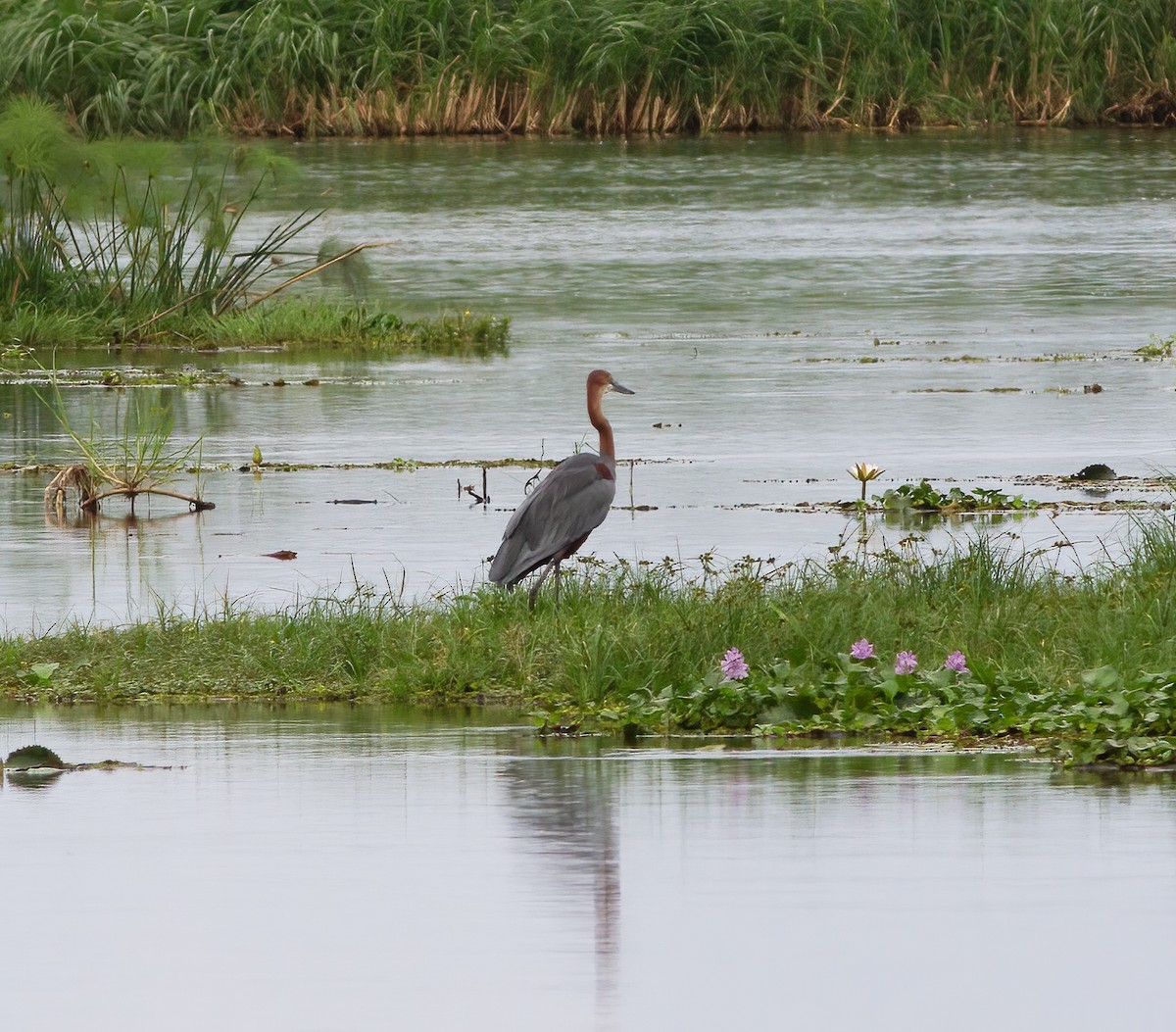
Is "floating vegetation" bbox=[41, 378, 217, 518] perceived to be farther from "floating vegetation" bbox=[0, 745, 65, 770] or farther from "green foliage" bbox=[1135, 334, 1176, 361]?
"green foliage" bbox=[1135, 334, 1176, 361]

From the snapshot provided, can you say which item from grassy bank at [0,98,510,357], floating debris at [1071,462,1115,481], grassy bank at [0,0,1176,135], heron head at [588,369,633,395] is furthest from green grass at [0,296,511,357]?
grassy bank at [0,0,1176,135]

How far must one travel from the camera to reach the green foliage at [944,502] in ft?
46.4

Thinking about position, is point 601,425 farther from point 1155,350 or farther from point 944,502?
point 1155,350

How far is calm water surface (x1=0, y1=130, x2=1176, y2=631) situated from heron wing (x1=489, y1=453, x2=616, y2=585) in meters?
0.57

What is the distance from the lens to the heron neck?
11844 mm

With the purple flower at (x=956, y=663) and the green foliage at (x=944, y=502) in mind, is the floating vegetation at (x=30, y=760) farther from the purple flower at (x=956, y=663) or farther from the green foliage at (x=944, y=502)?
the green foliage at (x=944, y=502)

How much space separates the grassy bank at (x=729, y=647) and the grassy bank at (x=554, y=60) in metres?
33.2

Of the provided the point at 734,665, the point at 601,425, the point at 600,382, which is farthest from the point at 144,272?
the point at 734,665

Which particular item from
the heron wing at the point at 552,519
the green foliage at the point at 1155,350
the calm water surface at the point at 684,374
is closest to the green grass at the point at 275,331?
the calm water surface at the point at 684,374

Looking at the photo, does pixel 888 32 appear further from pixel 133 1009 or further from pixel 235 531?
pixel 133 1009

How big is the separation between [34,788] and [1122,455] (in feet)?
32.1

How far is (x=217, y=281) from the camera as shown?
24.5 m

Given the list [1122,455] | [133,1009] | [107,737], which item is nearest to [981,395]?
[1122,455]

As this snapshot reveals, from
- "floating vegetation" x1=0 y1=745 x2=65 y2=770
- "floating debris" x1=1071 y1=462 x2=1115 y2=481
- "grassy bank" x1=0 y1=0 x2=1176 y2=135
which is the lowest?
"floating vegetation" x1=0 y1=745 x2=65 y2=770
